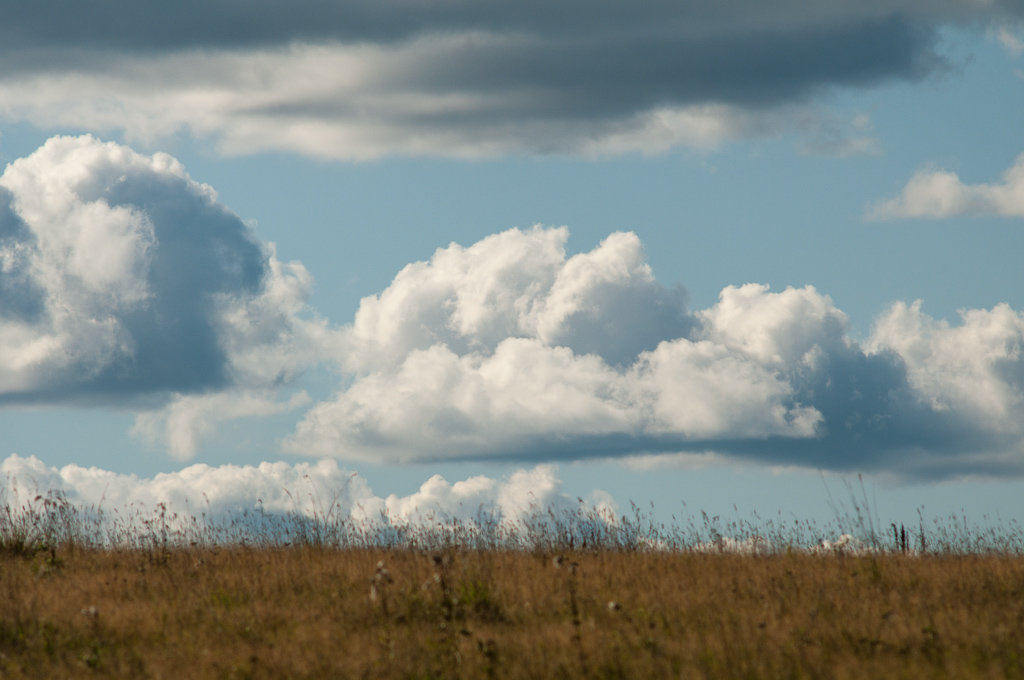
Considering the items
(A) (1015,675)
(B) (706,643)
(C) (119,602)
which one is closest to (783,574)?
(B) (706,643)

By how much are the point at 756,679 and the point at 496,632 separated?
10.3ft

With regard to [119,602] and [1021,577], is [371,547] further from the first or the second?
[1021,577]

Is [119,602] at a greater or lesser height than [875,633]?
greater

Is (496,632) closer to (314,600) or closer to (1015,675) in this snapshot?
(314,600)

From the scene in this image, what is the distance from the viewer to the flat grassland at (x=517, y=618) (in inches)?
366

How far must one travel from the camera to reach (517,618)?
11.3 metres

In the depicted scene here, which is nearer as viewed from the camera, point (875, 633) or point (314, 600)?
point (875, 633)

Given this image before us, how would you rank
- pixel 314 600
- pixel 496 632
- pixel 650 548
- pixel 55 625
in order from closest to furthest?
1. pixel 496 632
2. pixel 55 625
3. pixel 314 600
4. pixel 650 548

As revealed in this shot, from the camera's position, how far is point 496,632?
10.6 metres

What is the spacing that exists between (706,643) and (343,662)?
3691 millimetres

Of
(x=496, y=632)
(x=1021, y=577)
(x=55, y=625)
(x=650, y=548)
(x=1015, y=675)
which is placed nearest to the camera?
(x=1015, y=675)

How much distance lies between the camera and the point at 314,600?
12.5 meters

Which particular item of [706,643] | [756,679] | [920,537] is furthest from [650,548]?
[756,679]

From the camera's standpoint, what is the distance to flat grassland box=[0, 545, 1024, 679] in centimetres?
930
